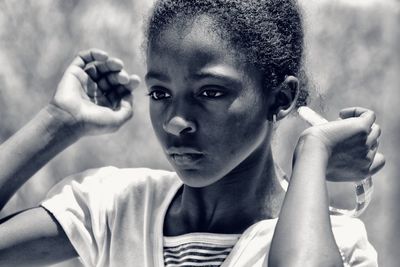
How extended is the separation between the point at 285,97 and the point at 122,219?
1.01ft

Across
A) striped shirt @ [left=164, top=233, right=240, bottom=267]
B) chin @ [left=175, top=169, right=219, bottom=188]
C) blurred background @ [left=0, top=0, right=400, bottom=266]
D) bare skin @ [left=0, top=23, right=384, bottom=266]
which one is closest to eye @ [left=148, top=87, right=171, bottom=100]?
bare skin @ [left=0, top=23, right=384, bottom=266]

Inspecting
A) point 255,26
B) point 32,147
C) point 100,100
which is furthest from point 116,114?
point 255,26

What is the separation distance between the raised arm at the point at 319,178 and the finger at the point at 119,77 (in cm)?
39

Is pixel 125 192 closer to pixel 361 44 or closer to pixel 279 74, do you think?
pixel 279 74

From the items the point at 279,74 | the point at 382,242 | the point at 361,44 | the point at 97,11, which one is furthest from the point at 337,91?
the point at 97,11

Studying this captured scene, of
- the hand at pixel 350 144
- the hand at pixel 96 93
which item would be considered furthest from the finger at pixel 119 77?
the hand at pixel 350 144

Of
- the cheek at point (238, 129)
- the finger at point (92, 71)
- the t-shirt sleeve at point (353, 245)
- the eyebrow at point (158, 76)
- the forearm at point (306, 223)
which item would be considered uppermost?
the finger at point (92, 71)

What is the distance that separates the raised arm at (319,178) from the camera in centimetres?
90

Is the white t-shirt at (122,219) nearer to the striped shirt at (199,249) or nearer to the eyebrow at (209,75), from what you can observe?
the striped shirt at (199,249)

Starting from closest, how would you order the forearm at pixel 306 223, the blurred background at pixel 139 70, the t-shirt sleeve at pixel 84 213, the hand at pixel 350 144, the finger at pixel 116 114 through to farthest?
the forearm at pixel 306 223 → the hand at pixel 350 144 → the t-shirt sleeve at pixel 84 213 → the finger at pixel 116 114 → the blurred background at pixel 139 70

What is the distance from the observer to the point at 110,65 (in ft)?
4.16

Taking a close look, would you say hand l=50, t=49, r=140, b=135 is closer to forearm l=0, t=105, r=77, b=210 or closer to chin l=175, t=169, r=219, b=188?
forearm l=0, t=105, r=77, b=210

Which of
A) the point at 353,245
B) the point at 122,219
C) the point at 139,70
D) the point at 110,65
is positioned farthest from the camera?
the point at 139,70

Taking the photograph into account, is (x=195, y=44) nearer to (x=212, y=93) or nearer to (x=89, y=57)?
(x=212, y=93)
